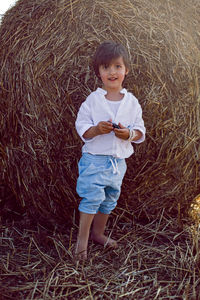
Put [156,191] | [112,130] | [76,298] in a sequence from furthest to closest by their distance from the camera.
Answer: [156,191] → [112,130] → [76,298]

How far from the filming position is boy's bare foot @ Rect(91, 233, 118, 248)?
311 cm

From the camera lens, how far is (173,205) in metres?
3.52

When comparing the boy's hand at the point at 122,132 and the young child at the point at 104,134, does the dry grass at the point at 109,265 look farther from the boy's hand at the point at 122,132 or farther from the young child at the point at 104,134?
the boy's hand at the point at 122,132

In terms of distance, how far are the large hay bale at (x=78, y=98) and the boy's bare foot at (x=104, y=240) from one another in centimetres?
34

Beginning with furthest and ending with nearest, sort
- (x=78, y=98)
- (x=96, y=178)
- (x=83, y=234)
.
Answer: (x=78, y=98) < (x=83, y=234) < (x=96, y=178)

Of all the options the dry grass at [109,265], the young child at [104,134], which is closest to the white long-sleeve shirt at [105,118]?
the young child at [104,134]

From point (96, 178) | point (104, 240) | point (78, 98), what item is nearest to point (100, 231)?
point (104, 240)

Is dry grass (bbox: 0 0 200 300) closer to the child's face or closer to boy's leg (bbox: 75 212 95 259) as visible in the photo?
boy's leg (bbox: 75 212 95 259)

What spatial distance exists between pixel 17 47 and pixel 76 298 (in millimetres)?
2024

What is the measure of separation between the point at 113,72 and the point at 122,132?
430 mm

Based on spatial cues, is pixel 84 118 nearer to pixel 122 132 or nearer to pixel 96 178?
pixel 122 132

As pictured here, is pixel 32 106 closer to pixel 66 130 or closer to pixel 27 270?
pixel 66 130

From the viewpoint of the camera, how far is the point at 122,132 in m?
2.69

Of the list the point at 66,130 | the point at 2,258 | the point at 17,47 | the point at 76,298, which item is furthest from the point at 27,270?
the point at 17,47
